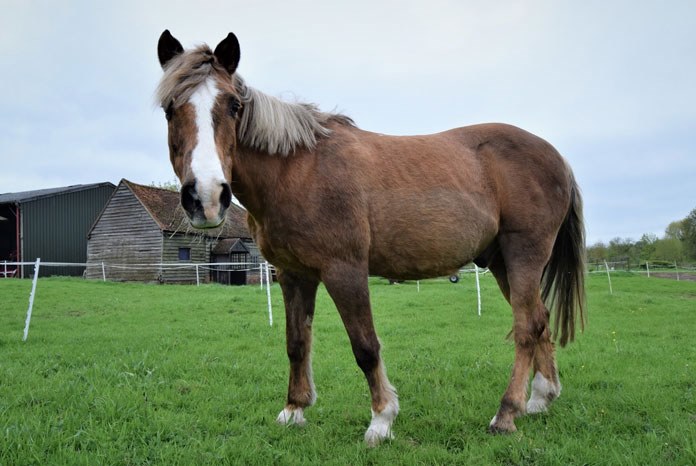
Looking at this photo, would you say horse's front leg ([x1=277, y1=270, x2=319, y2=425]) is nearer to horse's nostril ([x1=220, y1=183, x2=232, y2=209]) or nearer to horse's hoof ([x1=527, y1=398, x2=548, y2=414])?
horse's nostril ([x1=220, y1=183, x2=232, y2=209])

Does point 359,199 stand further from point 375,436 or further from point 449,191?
point 375,436

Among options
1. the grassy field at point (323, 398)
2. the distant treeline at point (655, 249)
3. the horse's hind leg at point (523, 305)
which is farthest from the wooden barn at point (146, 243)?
the distant treeline at point (655, 249)

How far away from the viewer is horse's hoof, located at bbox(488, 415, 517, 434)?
3.24 meters

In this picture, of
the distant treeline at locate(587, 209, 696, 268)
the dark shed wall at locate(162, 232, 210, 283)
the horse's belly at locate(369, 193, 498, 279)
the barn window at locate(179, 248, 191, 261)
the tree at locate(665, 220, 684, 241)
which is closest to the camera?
the horse's belly at locate(369, 193, 498, 279)

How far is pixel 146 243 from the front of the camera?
2486 centimetres

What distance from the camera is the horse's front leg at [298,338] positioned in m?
3.54

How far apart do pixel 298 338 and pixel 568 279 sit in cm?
268

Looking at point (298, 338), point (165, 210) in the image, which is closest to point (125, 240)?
point (165, 210)

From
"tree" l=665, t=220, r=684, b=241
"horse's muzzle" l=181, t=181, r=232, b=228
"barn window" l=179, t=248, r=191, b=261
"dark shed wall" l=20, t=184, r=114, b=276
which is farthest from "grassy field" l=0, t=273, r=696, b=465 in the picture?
"tree" l=665, t=220, r=684, b=241

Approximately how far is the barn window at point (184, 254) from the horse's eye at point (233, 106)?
2431 centimetres

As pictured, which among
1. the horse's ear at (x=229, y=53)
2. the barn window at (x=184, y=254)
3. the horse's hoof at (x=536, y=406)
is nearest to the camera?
the horse's ear at (x=229, y=53)

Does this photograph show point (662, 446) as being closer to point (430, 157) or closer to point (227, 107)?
point (430, 157)

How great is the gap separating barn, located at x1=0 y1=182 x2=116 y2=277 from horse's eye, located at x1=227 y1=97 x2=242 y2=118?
28845 mm

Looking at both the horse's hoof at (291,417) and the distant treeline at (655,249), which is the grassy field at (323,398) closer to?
the horse's hoof at (291,417)
